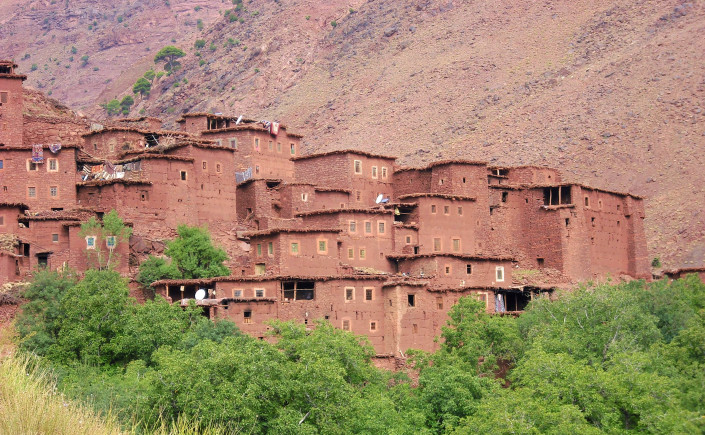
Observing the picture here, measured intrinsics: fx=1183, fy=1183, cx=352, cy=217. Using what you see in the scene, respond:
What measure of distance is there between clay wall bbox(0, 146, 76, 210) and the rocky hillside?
33.9m

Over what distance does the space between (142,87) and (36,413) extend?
332 ft

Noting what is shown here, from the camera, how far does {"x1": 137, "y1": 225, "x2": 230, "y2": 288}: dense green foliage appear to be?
4678 cm

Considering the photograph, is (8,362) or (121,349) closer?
(8,362)

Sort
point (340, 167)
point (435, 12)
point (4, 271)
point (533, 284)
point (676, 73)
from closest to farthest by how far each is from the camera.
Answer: point (4, 271) < point (533, 284) < point (340, 167) < point (676, 73) < point (435, 12)

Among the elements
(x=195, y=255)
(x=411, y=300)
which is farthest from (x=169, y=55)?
(x=411, y=300)

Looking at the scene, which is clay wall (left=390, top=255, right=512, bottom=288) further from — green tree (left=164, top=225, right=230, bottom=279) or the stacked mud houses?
green tree (left=164, top=225, right=230, bottom=279)

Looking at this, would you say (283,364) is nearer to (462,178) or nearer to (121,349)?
(121,349)

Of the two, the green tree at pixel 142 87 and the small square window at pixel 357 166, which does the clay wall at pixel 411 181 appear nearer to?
the small square window at pixel 357 166

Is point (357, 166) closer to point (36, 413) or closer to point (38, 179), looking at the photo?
point (38, 179)

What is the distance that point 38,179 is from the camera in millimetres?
49438

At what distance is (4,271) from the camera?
45.0 metres

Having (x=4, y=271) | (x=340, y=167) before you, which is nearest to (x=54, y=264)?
(x=4, y=271)

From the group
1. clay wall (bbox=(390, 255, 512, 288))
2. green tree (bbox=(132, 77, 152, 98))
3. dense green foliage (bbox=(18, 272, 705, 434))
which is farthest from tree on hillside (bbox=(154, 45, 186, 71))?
dense green foliage (bbox=(18, 272, 705, 434))

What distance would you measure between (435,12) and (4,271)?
229 ft
